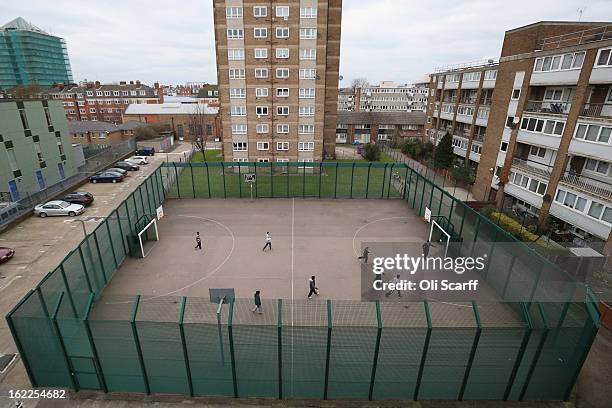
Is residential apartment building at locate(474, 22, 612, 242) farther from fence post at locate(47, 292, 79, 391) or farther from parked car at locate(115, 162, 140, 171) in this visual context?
parked car at locate(115, 162, 140, 171)

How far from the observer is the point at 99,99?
72.9 metres

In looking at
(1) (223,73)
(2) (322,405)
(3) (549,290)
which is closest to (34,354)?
(2) (322,405)

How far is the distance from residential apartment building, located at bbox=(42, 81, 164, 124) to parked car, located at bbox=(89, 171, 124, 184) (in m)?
47.4

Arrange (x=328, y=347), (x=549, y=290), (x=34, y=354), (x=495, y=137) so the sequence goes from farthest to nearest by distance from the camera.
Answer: (x=495, y=137) → (x=549, y=290) → (x=34, y=354) → (x=328, y=347)

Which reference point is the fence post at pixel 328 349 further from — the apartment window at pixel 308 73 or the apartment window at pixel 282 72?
the apartment window at pixel 282 72

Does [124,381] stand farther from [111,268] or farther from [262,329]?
[111,268]

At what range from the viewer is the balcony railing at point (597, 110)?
19203 millimetres

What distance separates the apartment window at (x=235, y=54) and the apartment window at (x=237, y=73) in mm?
1049

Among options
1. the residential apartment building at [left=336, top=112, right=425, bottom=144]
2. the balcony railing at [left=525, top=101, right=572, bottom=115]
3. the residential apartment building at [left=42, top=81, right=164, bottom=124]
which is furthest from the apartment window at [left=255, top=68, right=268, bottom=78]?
the residential apartment building at [left=42, top=81, right=164, bottom=124]

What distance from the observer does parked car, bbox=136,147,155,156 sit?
4652 cm

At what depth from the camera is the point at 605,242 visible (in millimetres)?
17938

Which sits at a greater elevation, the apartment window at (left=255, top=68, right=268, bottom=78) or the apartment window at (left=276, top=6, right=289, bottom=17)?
the apartment window at (left=276, top=6, right=289, bottom=17)

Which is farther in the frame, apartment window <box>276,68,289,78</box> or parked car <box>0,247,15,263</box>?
apartment window <box>276,68,289,78</box>

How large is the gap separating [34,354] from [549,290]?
16630 mm
